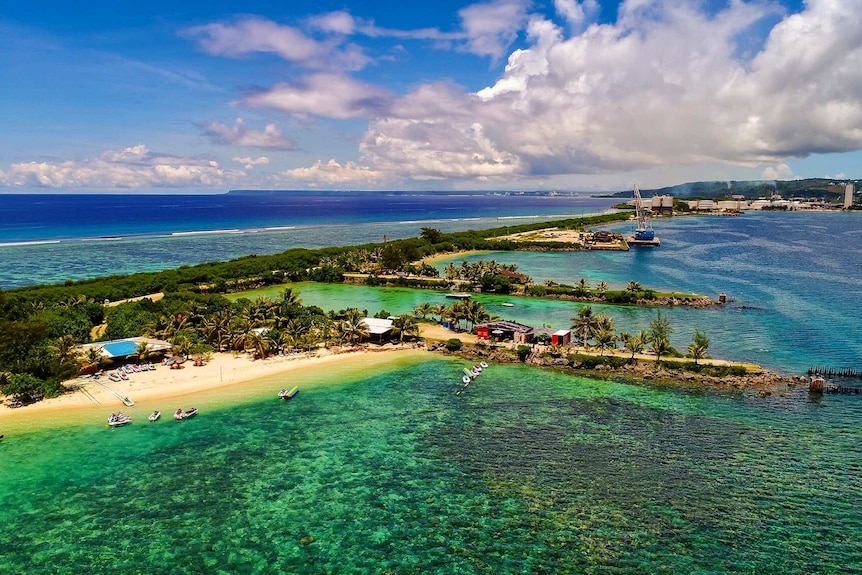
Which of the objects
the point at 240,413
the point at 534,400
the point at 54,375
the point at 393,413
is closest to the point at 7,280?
the point at 54,375

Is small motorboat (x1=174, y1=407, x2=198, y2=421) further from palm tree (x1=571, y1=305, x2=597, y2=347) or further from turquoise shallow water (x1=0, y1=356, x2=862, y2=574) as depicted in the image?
palm tree (x1=571, y1=305, x2=597, y2=347)

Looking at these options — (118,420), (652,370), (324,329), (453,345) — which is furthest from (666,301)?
(118,420)

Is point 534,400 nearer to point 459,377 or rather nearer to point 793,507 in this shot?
point 459,377

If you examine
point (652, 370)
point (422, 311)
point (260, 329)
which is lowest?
point (652, 370)

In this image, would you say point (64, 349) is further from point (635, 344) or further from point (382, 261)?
point (382, 261)

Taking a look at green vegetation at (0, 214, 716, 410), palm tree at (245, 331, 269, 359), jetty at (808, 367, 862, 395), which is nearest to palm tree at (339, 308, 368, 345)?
green vegetation at (0, 214, 716, 410)

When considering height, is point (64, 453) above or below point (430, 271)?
below
